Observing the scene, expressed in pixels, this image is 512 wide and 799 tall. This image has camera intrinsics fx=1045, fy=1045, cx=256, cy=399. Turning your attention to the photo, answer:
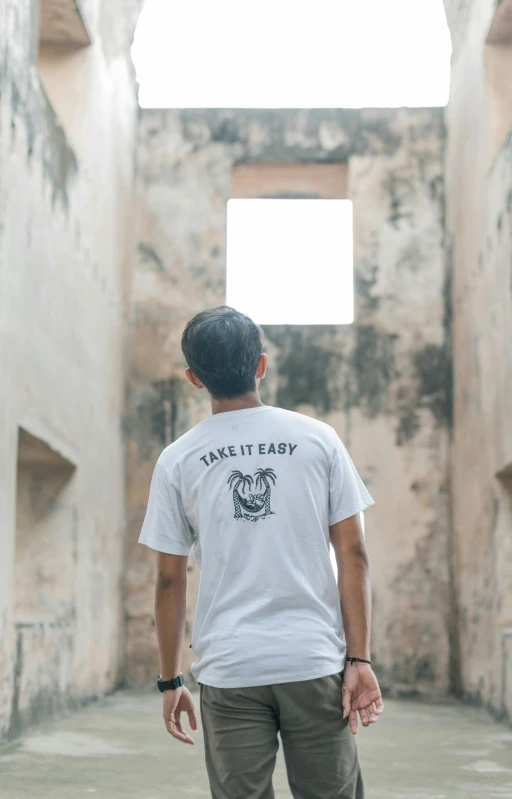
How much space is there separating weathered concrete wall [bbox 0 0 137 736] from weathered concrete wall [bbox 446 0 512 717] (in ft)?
8.68

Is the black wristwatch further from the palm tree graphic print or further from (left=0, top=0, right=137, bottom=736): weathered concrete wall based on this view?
(left=0, top=0, right=137, bottom=736): weathered concrete wall

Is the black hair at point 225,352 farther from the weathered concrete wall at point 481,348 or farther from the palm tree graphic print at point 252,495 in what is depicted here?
the weathered concrete wall at point 481,348

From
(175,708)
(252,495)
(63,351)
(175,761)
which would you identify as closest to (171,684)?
(175,708)

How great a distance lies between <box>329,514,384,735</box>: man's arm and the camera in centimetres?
158

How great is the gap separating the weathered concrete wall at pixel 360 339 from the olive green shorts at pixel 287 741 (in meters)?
6.79

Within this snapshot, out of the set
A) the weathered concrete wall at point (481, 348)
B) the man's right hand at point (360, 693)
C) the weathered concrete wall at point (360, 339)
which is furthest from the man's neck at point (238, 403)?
the weathered concrete wall at point (360, 339)

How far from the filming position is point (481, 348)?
734 centimetres

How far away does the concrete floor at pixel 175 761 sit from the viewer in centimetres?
380

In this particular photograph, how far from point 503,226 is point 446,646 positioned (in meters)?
3.40

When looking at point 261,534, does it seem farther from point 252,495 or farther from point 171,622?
point 171,622

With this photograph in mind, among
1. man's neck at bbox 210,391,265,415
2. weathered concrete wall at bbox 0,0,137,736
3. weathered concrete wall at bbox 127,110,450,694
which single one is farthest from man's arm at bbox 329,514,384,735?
weathered concrete wall at bbox 127,110,450,694

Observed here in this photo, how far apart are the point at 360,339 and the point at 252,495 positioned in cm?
710

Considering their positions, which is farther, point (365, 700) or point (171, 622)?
point (171, 622)

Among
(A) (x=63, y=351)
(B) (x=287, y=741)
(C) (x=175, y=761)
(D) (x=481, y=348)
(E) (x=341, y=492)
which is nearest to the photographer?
(B) (x=287, y=741)
